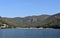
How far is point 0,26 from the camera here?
7820 inches

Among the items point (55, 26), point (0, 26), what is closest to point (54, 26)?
point (55, 26)

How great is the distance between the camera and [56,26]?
643 feet

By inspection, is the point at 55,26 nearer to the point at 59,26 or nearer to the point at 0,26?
the point at 59,26

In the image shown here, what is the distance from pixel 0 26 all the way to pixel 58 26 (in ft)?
170

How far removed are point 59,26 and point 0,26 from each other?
173 feet

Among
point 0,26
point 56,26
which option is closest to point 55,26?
point 56,26

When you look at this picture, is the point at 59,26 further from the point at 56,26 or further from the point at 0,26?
the point at 0,26

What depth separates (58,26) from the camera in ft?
638

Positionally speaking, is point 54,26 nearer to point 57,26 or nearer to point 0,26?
point 57,26

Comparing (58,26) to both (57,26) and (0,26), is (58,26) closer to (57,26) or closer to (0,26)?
(57,26)

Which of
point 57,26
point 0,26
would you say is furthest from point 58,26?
point 0,26

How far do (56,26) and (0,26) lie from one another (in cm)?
5026

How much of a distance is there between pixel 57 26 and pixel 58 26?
2.91 feet

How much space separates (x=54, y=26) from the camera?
197 meters
